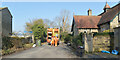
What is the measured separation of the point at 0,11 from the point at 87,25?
19.4 metres

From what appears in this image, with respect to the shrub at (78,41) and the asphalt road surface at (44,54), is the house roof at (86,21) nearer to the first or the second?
the shrub at (78,41)

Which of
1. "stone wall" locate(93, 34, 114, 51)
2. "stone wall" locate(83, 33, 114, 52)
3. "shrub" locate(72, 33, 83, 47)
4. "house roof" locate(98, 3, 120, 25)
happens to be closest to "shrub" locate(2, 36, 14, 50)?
"shrub" locate(72, 33, 83, 47)

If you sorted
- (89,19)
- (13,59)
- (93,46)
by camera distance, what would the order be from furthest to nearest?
(89,19), (93,46), (13,59)

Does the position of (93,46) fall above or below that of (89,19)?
below

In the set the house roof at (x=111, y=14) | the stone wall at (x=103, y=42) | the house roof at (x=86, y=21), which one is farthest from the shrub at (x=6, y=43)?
the house roof at (x=111, y=14)

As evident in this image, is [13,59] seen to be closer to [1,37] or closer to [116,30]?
[1,37]

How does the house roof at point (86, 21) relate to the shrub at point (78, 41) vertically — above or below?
above

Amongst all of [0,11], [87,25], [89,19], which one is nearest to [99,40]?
[87,25]

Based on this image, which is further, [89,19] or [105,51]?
[89,19]

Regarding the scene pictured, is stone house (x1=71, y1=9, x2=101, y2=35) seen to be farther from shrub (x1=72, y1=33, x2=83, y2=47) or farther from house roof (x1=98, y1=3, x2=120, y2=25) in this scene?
shrub (x1=72, y1=33, x2=83, y2=47)

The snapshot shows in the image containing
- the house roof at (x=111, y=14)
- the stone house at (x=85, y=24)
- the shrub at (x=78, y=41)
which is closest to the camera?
the shrub at (x=78, y=41)

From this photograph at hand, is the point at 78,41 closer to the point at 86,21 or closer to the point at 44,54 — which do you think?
the point at 44,54

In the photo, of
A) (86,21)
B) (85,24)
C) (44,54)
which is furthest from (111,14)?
(44,54)

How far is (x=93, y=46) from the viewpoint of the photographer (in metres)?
10.0
